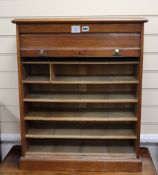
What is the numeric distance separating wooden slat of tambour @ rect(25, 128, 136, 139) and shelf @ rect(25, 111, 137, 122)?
13 cm

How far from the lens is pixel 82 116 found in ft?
7.03

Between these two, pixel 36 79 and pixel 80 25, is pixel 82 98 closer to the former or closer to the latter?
pixel 36 79

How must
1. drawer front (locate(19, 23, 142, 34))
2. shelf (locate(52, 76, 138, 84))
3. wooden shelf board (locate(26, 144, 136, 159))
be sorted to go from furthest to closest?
wooden shelf board (locate(26, 144, 136, 159))
shelf (locate(52, 76, 138, 84))
drawer front (locate(19, 23, 142, 34))

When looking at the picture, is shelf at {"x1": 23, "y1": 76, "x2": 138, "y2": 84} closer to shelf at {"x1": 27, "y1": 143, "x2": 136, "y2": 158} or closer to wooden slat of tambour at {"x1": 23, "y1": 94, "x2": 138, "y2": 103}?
wooden slat of tambour at {"x1": 23, "y1": 94, "x2": 138, "y2": 103}

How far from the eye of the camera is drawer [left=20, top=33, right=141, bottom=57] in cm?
192

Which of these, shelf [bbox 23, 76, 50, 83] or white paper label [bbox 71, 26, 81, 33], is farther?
shelf [bbox 23, 76, 50, 83]

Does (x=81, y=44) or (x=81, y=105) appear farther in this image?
(x=81, y=105)

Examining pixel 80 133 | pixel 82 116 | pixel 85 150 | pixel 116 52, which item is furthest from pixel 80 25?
pixel 85 150

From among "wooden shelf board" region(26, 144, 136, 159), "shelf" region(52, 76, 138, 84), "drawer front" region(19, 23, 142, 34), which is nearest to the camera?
"drawer front" region(19, 23, 142, 34)

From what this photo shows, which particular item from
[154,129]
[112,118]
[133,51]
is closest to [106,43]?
A: [133,51]

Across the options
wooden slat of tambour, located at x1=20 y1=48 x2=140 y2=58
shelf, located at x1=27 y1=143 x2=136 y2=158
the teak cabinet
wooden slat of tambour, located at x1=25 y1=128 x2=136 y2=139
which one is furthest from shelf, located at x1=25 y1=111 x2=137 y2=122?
wooden slat of tambour, located at x1=20 y1=48 x2=140 y2=58

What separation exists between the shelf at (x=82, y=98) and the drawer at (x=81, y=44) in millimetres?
339

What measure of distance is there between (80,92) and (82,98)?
185mm
